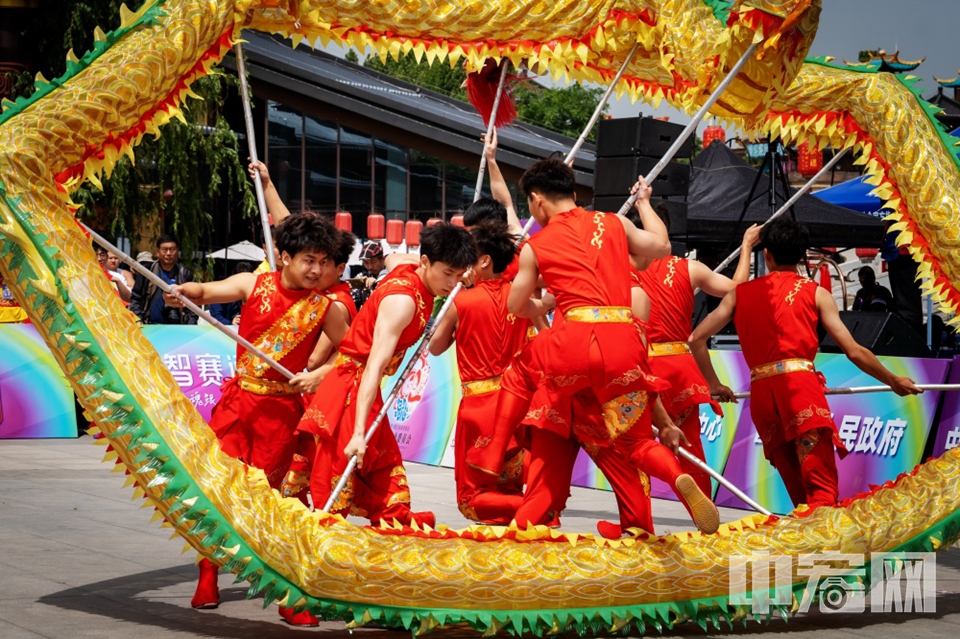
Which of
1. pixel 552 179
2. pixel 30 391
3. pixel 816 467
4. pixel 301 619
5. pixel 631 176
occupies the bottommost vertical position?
pixel 30 391

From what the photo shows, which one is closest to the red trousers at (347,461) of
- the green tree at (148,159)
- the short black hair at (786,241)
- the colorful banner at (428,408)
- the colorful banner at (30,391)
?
the short black hair at (786,241)

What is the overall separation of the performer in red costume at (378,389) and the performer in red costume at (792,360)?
184 centimetres

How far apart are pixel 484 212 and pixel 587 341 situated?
6.87ft

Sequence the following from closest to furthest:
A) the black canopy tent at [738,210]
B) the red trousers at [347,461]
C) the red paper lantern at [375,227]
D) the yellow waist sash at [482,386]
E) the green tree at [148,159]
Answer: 1. the red trousers at [347,461]
2. the yellow waist sash at [482,386]
3. the black canopy tent at [738,210]
4. the green tree at [148,159]
5. the red paper lantern at [375,227]

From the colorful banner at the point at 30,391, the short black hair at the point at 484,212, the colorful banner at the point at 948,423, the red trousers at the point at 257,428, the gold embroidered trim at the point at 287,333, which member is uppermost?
the short black hair at the point at 484,212

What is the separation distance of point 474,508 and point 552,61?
2.23 meters

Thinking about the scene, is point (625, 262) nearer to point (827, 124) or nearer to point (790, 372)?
point (790, 372)

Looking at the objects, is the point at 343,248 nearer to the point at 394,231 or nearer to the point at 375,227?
the point at 375,227

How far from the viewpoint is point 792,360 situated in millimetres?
6453

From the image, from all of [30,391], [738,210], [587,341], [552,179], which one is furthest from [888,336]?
[30,391]

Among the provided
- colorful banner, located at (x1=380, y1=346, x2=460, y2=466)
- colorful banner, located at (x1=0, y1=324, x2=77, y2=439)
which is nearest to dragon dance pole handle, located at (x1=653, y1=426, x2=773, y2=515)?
colorful banner, located at (x1=380, y1=346, x2=460, y2=466)

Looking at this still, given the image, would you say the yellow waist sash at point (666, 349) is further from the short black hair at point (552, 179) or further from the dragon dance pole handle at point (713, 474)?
the short black hair at point (552, 179)

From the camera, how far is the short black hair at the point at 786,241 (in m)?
6.59

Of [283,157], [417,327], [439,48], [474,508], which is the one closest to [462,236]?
[417,327]
